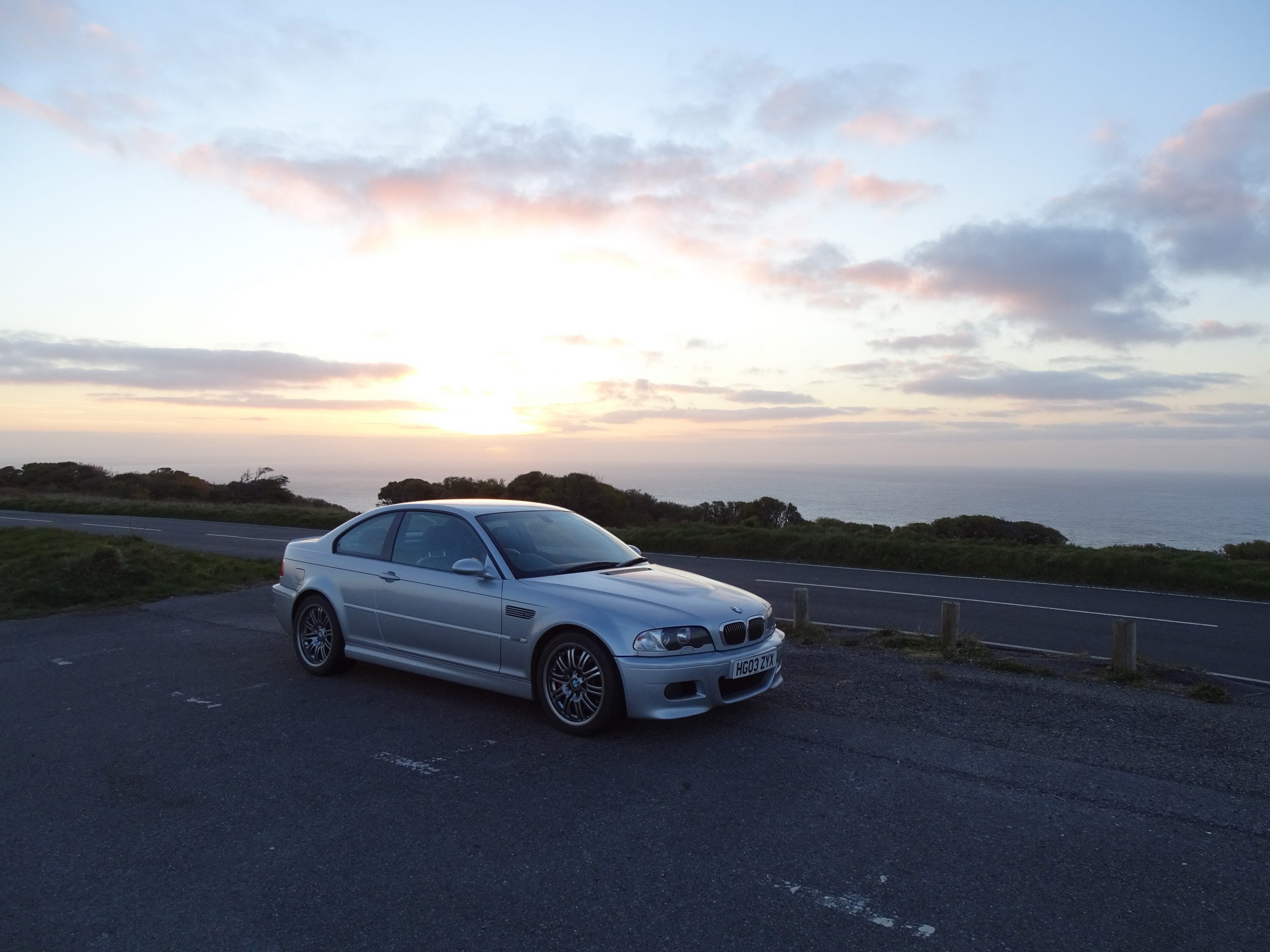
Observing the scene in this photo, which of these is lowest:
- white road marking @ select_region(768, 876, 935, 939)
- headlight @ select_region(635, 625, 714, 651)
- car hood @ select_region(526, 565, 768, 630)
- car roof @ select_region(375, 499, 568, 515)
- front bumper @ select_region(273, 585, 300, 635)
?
white road marking @ select_region(768, 876, 935, 939)

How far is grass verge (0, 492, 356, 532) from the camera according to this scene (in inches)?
1028

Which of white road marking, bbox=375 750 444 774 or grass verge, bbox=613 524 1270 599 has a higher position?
grass verge, bbox=613 524 1270 599

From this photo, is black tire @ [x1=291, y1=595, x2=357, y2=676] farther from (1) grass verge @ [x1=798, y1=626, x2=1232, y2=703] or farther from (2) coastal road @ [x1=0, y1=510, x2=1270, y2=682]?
(2) coastal road @ [x1=0, y1=510, x2=1270, y2=682]

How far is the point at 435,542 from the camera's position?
23.2 ft

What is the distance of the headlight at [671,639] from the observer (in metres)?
5.69

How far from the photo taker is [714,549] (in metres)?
19.6

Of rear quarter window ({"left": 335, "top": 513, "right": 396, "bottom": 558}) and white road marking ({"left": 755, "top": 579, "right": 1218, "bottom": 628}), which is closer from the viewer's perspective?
rear quarter window ({"left": 335, "top": 513, "right": 396, "bottom": 558})

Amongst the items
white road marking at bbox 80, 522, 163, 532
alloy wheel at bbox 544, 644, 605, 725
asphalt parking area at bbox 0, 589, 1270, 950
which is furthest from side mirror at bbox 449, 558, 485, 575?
white road marking at bbox 80, 522, 163, 532

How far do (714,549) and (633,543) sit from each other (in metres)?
1.90

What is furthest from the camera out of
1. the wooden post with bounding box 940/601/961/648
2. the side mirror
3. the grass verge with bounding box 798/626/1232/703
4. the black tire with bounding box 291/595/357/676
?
the wooden post with bounding box 940/601/961/648

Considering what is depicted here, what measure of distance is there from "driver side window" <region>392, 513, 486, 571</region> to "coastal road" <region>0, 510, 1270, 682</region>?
5.69 m

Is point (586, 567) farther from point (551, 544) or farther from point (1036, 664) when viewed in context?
point (1036, 664)

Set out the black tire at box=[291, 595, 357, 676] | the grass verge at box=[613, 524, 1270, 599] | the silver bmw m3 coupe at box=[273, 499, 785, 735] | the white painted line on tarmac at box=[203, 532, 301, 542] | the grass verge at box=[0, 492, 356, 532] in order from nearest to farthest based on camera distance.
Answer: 1. the silver bmw m3 coupe at box=[273, 499, 785, 735]
2. the black tire at box=[291, 595, 357, 676]
3. the grass verge at box=[613, 524, 1270, 599]
4. the white painted line on tarmac at box=[203, 532, 301, 542]
5. the grass verge at box=[0, 492, 356, 532]

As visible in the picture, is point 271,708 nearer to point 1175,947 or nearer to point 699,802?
point 699,802
